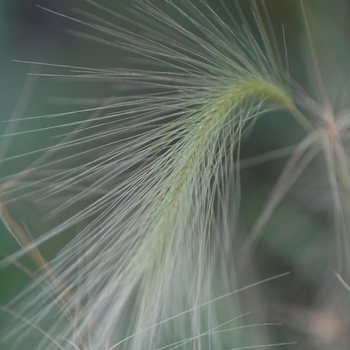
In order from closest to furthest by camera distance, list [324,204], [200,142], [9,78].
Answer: [200,142] < [324,204] < [9,78]

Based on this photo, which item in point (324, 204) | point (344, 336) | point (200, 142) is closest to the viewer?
→ point (200, 142)

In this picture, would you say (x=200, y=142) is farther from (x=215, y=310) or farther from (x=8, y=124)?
(x=8, y=124)

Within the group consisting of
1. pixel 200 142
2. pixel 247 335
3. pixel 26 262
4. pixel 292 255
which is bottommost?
pixel 26 262

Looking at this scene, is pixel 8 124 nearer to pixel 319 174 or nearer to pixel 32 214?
pixel 32 214

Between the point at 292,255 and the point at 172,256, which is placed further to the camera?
the point at 292,255

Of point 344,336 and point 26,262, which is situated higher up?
point 344,336

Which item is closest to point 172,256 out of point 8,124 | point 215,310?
point 215,310
